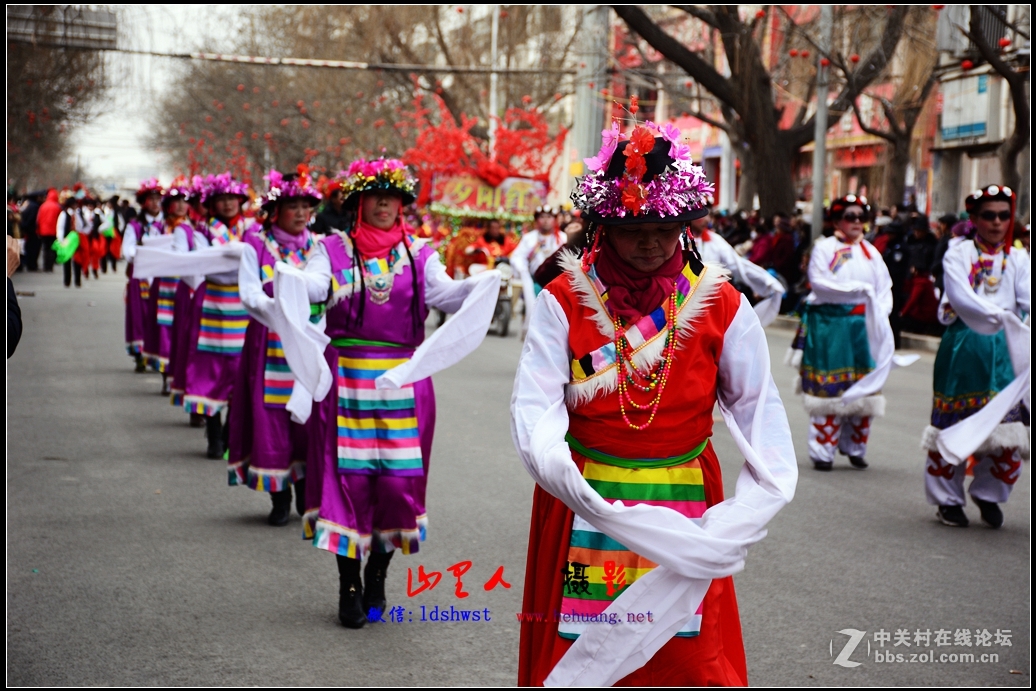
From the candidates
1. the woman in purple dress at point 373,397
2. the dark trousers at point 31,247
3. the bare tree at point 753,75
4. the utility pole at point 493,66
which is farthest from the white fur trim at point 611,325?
the dark trousers at point 31,247

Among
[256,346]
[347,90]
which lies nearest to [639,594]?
[256,346]

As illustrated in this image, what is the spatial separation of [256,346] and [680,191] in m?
4.64

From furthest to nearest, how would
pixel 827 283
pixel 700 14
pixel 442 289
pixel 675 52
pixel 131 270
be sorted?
pixel 700 14, pixel 675 52, pixel 131 270, pixel 827 283, pixel 442 289

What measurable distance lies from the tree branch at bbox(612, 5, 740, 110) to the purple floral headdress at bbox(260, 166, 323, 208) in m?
13.5

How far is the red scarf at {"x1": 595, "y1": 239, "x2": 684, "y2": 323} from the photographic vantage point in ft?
11.8

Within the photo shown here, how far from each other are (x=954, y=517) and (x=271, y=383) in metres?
4.03

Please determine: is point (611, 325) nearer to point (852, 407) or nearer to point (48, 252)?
point (852, 407)

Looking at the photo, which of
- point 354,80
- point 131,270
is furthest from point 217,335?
point 354,80

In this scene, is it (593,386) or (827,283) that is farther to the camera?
(827,283)

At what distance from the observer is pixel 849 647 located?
17.5 ft

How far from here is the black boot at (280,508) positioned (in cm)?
749

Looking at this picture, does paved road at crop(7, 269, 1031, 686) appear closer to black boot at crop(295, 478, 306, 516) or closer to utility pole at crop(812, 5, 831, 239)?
black boot at crop(295, 478, 306, 516)

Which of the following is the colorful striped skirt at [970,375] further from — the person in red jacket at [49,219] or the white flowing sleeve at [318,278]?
the person in red jacket at [49,219]

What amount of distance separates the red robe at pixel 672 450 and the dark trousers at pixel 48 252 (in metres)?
33.7
